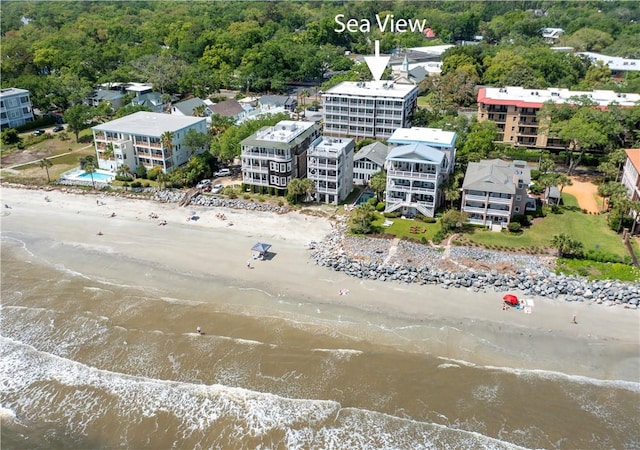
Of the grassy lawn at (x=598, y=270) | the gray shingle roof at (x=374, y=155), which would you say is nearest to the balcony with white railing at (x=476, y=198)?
the grassy lawn at (x=598, y=270)

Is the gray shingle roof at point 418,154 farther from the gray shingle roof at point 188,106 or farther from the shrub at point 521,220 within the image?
the gray shingle roof at point 188,106

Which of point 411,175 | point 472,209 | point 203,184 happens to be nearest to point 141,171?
point 203,184

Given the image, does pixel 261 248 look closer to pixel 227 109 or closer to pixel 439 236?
pixel 439 236

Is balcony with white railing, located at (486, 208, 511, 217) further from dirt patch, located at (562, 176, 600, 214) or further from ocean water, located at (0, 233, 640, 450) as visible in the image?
ocean water, located at (0, 233, 640, 450)

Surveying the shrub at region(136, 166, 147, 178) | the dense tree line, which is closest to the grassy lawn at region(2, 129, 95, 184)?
the shrub at region(136, 166, 147, 178)

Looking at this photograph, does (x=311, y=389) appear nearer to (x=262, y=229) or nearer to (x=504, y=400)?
(x=504, y=400)

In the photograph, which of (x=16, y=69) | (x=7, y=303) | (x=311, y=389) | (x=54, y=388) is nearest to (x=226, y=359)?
(x=311, y=389)
